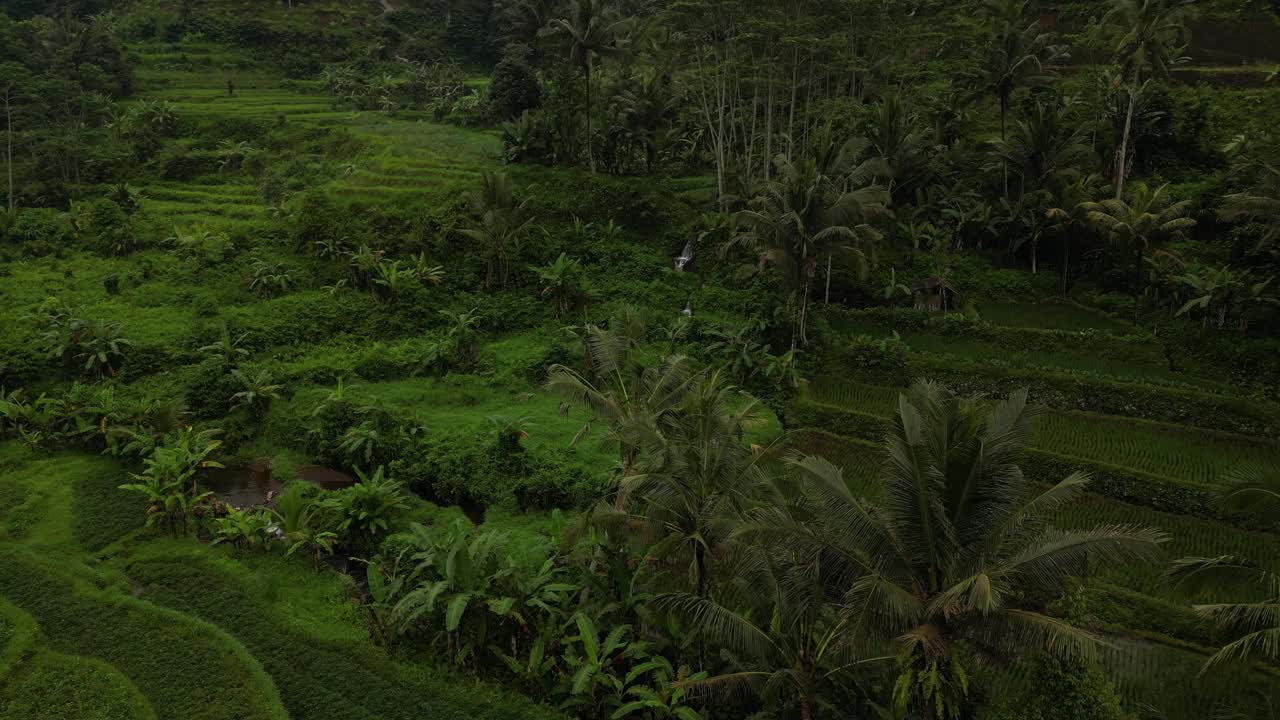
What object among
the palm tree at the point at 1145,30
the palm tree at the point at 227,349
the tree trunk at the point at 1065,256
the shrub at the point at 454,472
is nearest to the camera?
the shrub at the point at 454,472

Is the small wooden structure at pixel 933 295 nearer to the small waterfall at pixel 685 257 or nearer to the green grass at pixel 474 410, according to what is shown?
the small waterfall at pixel 685 257

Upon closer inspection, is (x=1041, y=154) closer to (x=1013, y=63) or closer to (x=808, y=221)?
(x=1013, y=63)

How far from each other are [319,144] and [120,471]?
23420 mm

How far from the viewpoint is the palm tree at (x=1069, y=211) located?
2231 centimetres

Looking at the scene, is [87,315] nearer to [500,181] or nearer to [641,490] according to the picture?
[500,181]

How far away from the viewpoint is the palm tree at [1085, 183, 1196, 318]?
20453 mm

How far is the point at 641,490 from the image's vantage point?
1036 centimetres

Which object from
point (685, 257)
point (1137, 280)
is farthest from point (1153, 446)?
point (685, 257)

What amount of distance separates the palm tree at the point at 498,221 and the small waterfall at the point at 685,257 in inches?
213

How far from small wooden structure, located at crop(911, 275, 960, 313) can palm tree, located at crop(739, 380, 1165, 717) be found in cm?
1599

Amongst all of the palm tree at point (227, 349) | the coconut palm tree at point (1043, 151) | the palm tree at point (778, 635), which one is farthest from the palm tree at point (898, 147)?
the palm tree at point (227, 349)

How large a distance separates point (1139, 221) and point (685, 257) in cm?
1325

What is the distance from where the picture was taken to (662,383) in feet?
39.2

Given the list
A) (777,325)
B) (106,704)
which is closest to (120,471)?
(106,704)
